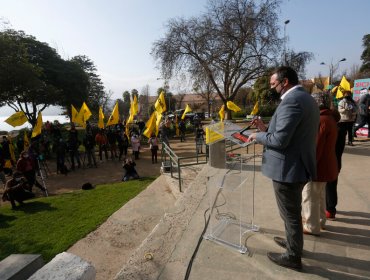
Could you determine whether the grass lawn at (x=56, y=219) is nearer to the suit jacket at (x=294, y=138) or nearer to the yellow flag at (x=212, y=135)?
the yellow flag at (x=212, y=135)

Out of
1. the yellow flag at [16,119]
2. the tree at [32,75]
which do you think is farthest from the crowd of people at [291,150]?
the tree at [32,75]

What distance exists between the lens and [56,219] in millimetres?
6645

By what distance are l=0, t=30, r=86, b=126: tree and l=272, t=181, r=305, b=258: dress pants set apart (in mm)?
22598

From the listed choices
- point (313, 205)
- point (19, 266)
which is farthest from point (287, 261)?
point (19, 266)

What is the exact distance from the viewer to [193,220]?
4031 mm

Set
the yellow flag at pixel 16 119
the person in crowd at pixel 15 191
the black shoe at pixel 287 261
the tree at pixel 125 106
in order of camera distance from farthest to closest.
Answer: the tree at pixel 125 106, the yellow flag at pixel 16 119, the person in crowd at pixel 15 191, the black shoe at pixel 287 261

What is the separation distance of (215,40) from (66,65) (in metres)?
20.5

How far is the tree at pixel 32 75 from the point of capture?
66.8 ft

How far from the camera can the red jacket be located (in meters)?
3.12

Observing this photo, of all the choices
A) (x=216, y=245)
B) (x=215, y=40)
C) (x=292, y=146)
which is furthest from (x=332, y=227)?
(x=215, y=40)

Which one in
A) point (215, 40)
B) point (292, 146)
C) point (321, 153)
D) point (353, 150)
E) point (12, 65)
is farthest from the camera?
point (215, 40)

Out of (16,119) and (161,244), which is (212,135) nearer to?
(161,244)

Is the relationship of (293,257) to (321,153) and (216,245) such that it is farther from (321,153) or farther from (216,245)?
(321,153)

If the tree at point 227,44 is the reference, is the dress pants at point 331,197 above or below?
below
